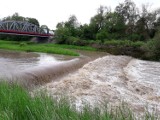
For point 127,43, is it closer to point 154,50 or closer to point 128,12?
point 154,50

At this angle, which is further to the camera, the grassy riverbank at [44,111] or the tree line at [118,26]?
the tree line at [118,26]

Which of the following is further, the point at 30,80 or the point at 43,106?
the point at 30,80

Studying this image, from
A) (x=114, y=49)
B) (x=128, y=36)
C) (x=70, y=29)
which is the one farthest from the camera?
(x=70, y=29)

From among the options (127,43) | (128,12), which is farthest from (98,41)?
(128,12)

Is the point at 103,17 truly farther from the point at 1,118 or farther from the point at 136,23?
the point at 1,118

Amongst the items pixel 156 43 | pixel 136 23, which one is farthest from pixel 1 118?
pixel 136 23

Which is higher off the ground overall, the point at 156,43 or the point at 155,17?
the point at 155,17

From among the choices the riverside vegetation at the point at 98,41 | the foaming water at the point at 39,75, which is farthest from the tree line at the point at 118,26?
the foaming water at the point at 39,75

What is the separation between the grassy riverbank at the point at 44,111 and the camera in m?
3.76

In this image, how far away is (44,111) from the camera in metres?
3.92

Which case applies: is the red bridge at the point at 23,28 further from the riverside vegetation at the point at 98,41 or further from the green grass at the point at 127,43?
the green grass at the point at 127,43

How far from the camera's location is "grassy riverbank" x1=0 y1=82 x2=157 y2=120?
3.76 metres

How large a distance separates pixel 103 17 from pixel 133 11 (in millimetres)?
7324

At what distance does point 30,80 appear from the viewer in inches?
521
